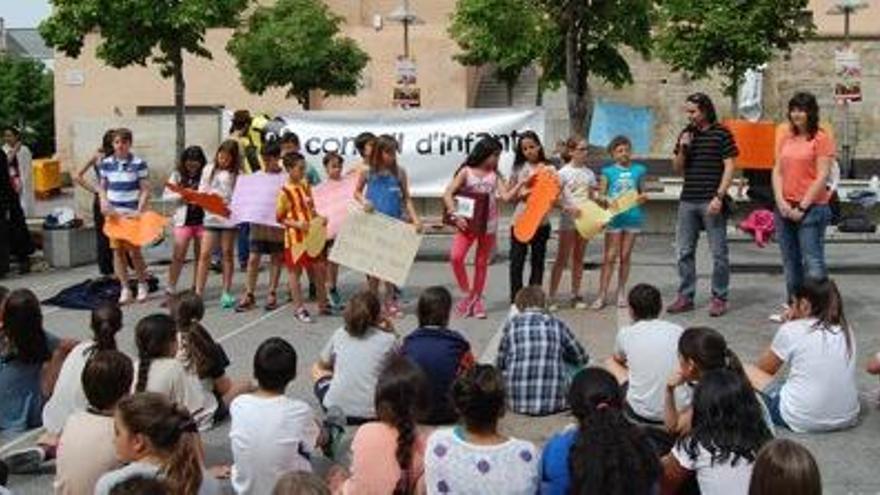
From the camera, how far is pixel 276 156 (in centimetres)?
1240

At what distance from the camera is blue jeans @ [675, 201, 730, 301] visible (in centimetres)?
1134

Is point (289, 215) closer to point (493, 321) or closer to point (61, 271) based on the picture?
point (493, 321)

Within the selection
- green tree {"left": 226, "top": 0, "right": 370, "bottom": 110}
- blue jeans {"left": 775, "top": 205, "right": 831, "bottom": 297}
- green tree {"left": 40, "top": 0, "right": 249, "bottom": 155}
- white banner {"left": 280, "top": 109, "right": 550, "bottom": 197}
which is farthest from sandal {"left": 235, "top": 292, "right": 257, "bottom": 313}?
green tree {"left": 226, "top": 0, "right": 370, "bottom": 110}

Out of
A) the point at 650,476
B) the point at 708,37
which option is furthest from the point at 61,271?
the point at 708,37

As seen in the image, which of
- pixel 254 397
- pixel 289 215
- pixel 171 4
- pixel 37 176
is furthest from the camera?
pixel 37 176

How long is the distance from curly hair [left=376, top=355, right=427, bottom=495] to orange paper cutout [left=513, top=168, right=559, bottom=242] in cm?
567

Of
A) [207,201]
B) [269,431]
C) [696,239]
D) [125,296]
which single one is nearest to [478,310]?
[696,239]

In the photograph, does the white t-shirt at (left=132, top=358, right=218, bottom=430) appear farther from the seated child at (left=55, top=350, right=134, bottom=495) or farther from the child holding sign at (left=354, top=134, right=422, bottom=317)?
the child holding sign at (left=354, top=134, right=422, bottom=317)

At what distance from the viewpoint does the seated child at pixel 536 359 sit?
7863mm

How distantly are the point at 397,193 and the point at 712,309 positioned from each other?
2.89 meters

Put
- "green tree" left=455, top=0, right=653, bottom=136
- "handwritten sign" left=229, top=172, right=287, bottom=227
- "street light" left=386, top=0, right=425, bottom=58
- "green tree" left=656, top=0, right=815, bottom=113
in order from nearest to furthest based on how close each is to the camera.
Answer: "handwritten sign" left=229, top=172, right=287, bottom=227, "green tree" left=455, top=0, right=653, bottom=136, "green tree" left=656, top=0, right=815, bottom=113, "street light" left=386, top=0, right=425, bottom=58

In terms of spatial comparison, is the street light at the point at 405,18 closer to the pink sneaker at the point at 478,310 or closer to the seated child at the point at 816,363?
the pink sneaker at the point at 478,310

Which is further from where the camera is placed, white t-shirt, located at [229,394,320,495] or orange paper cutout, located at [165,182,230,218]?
orange paper cutout, located at [165,182,230,218]

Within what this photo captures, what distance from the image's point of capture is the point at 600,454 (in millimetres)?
5016
